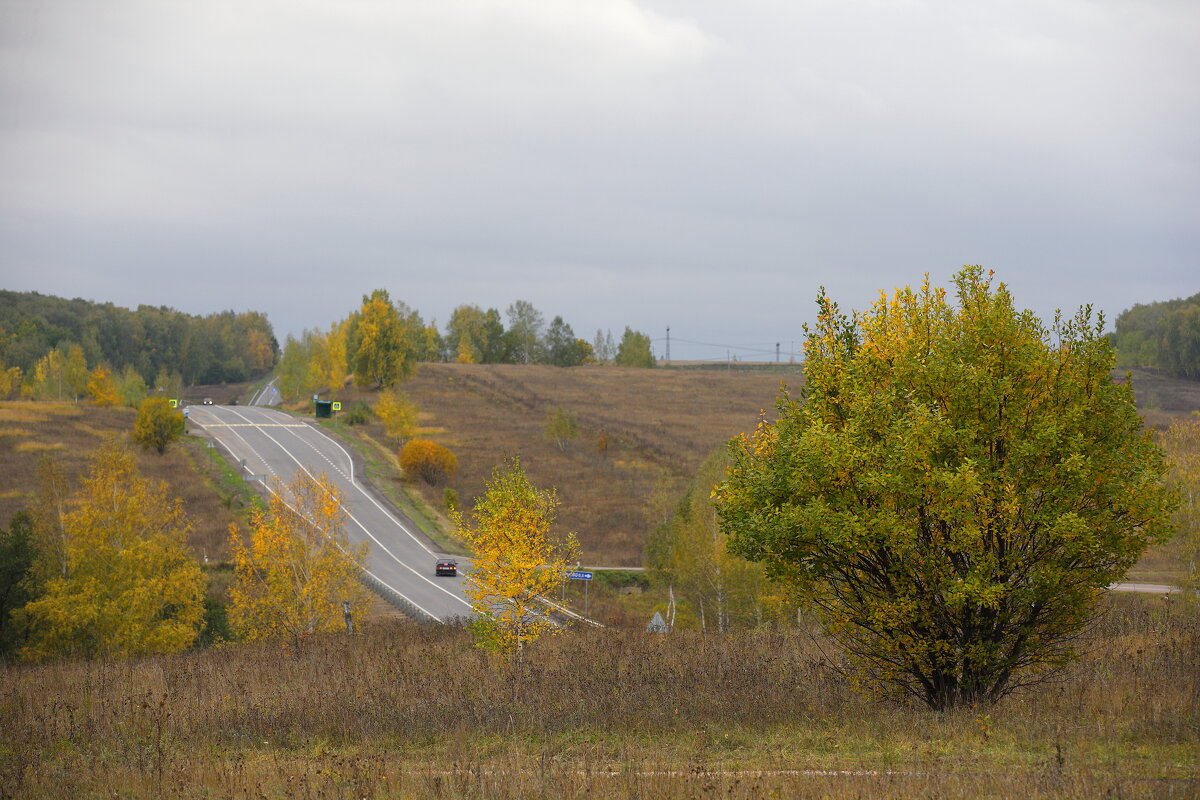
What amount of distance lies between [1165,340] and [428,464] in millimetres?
107534

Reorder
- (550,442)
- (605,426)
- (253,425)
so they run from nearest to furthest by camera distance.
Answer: (550,442), (253,425), (605,426)

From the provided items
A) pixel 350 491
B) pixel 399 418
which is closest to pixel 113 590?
pixel 350 491

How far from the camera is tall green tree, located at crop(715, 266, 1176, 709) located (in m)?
11.5

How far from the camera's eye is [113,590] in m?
29.9

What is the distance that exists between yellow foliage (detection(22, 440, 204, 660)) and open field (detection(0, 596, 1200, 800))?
12.0m

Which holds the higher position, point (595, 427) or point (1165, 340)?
point (1165, 340)

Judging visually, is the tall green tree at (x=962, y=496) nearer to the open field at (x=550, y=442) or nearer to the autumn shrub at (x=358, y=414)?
the open field at (x=550, y=442)

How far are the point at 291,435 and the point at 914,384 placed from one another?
7645 centimetres

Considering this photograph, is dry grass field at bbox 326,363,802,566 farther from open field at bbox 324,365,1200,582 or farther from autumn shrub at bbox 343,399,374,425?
autumn shrub at bbox 343,399,374,425

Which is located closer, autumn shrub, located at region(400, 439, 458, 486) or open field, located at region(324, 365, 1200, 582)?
open field, located at region(324, 365, 1200, 582)

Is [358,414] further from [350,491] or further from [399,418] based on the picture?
[350,491]

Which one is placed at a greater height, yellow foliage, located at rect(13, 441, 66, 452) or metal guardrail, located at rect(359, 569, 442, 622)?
yellow foliage, located at rect(13, 441, 66, 452)

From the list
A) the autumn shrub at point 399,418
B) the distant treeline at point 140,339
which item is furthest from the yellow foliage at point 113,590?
the distant treeline at point 140,339

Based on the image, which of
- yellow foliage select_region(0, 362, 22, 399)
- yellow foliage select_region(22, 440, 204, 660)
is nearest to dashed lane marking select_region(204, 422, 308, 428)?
yellow foliage select_region(0, 362, 22, 399)
